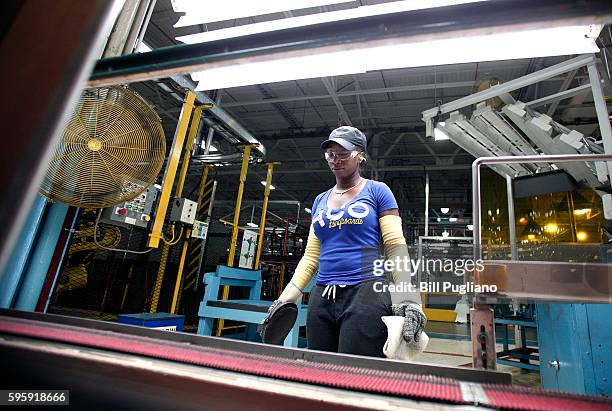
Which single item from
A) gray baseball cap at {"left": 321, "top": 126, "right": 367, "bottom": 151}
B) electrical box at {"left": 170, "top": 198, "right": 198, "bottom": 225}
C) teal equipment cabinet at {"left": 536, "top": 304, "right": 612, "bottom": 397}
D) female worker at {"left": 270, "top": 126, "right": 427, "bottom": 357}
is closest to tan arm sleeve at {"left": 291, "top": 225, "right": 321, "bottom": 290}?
female worker at {"left": 270, "top": 126, "right": 427, "bottom": 357}

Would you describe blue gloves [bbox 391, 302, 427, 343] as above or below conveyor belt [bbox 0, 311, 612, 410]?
above

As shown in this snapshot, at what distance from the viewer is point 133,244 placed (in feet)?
28.9

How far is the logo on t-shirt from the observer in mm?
1508

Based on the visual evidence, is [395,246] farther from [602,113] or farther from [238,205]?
[238,205]

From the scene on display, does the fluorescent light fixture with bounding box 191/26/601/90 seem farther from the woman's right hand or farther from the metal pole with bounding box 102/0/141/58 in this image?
the woman's right hand

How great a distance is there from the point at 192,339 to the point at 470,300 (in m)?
0.94

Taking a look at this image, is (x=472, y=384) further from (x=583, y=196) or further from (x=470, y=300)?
(x=583, y=196)

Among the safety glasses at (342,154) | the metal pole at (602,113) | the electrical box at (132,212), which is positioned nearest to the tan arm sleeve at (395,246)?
the safety glasses at (342,154)

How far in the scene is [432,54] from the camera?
1.26 meters

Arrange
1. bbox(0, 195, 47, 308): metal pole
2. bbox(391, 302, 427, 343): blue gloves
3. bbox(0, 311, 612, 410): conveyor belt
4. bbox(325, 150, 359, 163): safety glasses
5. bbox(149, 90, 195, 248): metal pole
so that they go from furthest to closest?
bbox(149, 90, 195, 248): metal pole, bbox(0, 195, 47, 308): metal pole, bbox(325, 150, 359, 163): safety glasses, bbox(391, 302, 427, 343): blue gloves, bbox(0, 311, 612, 410): conveyor belt

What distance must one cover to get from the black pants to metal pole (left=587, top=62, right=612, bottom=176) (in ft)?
9.61

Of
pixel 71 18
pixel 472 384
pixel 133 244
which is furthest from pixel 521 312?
pixel 133 244

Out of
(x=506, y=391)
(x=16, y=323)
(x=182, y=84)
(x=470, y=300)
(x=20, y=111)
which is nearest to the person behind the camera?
(x=20, y=111)

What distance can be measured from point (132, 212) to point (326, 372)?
299 centimetres
